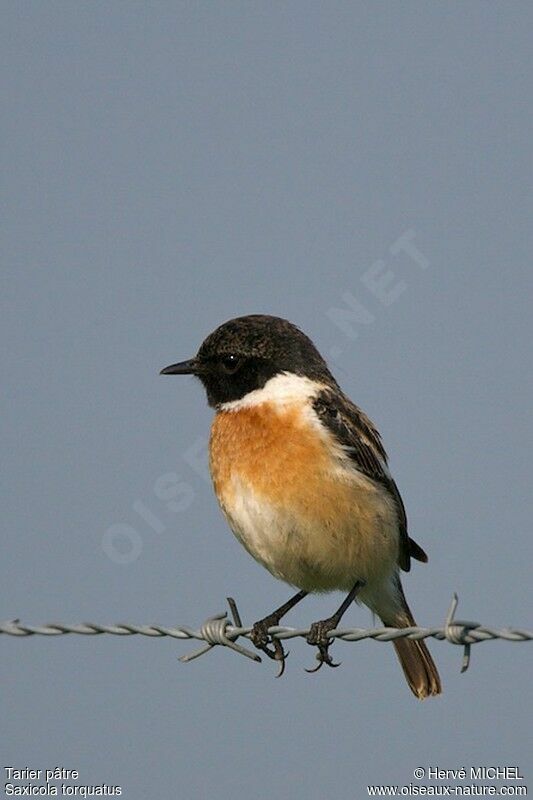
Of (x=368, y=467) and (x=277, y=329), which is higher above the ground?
(x=277, y=329)

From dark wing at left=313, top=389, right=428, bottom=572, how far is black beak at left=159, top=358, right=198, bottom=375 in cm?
93

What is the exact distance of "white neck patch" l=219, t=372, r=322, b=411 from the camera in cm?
762

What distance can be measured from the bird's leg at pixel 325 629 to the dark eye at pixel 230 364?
1.62 metres

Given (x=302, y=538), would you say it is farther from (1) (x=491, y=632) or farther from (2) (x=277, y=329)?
(1) (x=491, y=632)

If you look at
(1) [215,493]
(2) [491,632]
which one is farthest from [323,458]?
(2) [491,632]

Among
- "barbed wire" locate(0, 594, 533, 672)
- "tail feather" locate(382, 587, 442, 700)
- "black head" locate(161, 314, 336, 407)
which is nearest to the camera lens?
"barbed wire" locate(0, 594, 533, 672)

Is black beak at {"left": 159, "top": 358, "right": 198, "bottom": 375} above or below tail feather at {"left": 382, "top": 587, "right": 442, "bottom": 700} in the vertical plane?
above

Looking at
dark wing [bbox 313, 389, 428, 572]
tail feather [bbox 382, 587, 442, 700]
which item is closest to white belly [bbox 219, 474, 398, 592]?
dark wing [bbox 313, 389, 428, 572]

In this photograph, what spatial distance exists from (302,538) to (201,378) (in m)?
1.54

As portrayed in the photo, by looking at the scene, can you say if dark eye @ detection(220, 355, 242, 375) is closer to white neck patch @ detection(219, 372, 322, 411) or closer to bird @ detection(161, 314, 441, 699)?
bird @ detection(161, 314, 441, 699)

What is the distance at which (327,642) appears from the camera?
7352mm

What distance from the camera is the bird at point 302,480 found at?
7.11 meters

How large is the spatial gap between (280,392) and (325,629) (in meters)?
1.52

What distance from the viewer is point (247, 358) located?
7969mm
